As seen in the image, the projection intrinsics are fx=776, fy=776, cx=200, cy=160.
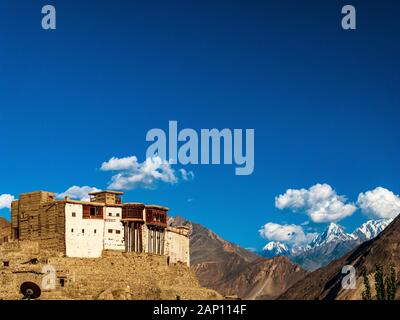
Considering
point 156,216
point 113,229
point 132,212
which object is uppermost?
point 132,212

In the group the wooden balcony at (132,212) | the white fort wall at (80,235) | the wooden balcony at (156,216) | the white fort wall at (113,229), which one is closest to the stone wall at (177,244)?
the wooden balcony at (156,216)

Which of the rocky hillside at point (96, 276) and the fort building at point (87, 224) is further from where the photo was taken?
the fort building at point (87, 224)

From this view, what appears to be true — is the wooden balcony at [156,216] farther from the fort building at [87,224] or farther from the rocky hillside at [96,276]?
the rocky hillside at [96,276]

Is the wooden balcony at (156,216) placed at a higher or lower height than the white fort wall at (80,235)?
higher

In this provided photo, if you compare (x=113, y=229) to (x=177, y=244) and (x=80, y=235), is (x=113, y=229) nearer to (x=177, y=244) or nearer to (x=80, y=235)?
(x=80, y=235)

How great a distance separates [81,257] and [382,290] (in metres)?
49.8

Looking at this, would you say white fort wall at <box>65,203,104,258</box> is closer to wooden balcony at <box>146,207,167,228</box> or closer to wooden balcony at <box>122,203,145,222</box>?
wooden balcony at <box>122,203,145,222</box>

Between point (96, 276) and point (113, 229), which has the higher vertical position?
point (113, 229)

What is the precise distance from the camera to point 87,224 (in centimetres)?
11856

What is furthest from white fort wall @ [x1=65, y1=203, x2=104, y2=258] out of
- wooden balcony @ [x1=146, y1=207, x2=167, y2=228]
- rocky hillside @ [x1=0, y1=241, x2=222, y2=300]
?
wooden balcony @ [x1=146, y1=207, x2=167, y2=228]

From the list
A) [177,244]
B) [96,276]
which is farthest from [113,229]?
[177,244]

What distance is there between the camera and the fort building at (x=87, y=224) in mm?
116688

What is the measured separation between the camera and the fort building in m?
117
